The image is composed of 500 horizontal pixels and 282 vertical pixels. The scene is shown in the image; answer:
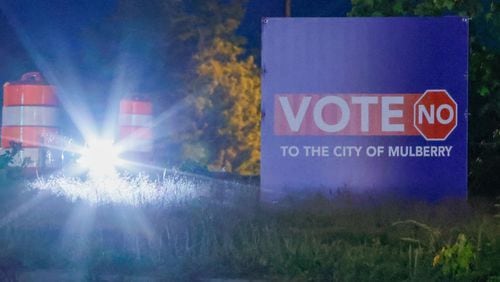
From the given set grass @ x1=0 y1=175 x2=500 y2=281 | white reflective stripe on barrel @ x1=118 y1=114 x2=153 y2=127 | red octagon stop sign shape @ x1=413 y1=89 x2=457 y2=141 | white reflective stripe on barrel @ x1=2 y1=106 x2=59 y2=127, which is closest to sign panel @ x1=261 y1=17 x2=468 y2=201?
red octagon stop sign shape @ x1=413 y1=89 x2=457 y2=141

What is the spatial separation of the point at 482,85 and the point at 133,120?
11.0 meters

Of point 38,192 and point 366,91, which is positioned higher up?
point 366,91

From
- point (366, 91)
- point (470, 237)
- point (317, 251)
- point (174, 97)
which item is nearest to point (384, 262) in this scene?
point (317, 251)

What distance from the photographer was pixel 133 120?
21.8 meters

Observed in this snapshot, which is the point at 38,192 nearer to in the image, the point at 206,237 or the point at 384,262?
the point at 206,237

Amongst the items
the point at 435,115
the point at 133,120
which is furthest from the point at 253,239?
the point at 133,120

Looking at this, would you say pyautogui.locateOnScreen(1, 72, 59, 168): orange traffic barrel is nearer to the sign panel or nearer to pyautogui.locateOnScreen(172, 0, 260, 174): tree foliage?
the sign panel

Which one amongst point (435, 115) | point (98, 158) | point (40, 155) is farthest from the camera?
point (40, 155)

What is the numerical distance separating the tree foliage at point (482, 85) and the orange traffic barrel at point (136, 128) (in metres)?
9.14

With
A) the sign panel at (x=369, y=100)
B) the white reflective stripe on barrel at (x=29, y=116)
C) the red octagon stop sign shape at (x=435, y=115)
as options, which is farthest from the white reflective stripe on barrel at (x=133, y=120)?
the red octagon stop sign shape at (x=435, y=115)

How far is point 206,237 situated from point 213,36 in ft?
61.0

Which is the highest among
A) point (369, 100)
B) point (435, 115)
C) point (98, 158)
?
point (369, 100)

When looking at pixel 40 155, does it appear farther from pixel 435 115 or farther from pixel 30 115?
pixel 435 115

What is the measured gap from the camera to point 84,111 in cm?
2603
